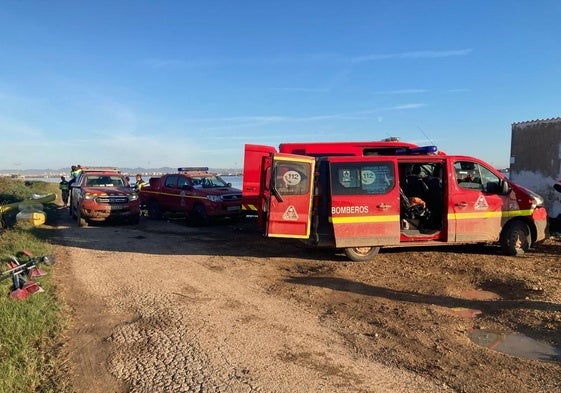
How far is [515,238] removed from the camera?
9477 mm

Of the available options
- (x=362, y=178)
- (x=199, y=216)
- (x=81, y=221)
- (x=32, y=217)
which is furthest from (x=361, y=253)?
(x=32, y=217)

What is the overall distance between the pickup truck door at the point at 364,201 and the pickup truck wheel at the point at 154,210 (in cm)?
1063

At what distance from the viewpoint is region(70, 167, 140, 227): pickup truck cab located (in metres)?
14.8

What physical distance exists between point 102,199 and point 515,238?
39.0 ft

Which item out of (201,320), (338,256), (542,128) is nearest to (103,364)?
(201,320)

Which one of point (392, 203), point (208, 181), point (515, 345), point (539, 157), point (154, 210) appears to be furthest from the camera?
point (154, 210)

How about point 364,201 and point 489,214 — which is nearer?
point 364,201

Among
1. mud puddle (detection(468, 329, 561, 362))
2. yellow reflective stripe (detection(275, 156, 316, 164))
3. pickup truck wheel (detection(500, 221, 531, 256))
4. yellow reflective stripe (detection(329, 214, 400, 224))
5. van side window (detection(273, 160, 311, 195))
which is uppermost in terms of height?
Answer: yellow reflective stripe (detection(275, 156, 316, 164))

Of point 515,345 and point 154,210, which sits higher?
point 154,210

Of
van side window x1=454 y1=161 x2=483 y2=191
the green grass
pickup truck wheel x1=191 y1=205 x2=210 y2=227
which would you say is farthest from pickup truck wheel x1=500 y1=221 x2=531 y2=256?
pickup truck wheel x1=191 y1=205 x2=210 y2=227

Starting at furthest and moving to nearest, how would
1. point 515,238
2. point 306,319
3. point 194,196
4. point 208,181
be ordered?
point 208,181 < point 194,196 < point 515,238 < point 306,319

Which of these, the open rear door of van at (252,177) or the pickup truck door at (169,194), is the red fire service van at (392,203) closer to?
the open rear door of van at (252,177)

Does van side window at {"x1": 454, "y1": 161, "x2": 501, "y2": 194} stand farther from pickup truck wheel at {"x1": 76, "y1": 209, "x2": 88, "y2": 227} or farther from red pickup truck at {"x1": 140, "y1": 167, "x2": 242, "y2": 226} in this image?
pickup truck wheel at {"x1": 76, "y1": 209, "x2": 88, "y2": 227}

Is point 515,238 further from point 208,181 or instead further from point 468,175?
point 208,181
